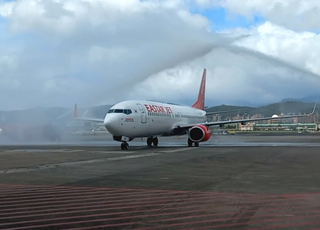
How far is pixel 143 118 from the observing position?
117 feet

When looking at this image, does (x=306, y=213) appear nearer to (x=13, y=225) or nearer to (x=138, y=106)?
(x=13, y=225)

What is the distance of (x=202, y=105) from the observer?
181ft

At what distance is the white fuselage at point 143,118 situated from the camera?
109ft

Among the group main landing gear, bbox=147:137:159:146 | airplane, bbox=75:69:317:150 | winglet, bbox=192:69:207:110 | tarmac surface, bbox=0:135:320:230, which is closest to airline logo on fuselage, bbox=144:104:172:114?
airplane, bbox=75:69:317:150

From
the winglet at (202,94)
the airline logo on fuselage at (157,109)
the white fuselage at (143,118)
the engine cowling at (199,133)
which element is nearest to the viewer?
the white fuselage at (143,118)

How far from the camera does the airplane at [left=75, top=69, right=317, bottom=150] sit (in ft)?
109

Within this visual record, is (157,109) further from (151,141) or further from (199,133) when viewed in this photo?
(199,133)

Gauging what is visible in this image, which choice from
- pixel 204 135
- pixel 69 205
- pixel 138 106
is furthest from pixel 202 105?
pixel 69 205

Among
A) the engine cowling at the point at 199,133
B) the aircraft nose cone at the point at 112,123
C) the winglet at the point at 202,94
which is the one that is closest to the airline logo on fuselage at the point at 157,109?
the engine cowling at the point at 199,133

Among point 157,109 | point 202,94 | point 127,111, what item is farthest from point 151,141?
point 202,94

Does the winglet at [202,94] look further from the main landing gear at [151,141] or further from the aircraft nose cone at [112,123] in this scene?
the aircraft nose cone at [112,123]

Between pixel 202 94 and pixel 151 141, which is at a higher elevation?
pixel 202 94

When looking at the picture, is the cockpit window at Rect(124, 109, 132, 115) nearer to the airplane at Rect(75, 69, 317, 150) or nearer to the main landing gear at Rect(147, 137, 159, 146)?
the airplane at Rect(75, 69, 317, 150)

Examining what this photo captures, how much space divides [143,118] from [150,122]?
138 cm
